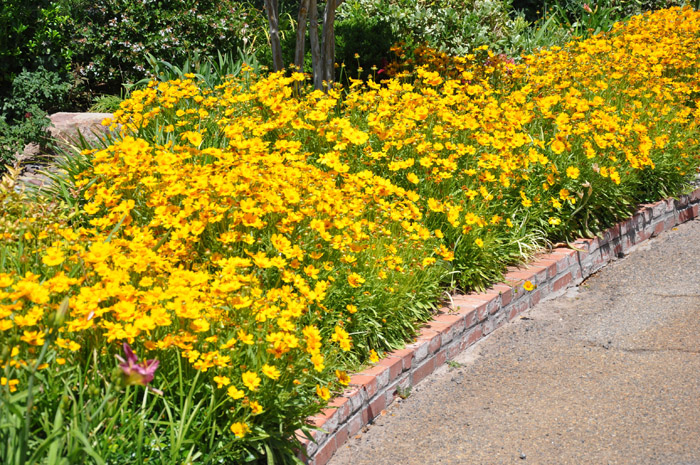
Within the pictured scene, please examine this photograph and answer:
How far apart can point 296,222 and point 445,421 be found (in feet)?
3.91

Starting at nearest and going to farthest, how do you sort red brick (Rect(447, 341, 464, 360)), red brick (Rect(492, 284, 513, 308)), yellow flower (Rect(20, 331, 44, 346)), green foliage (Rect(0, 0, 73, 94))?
yellow flower (Rect(20, 331, 44, 346)) < red brick (Rect(447, 341, 464, 360)) < red brick (Rect(492, 284, 513, 308)) < green foliage (Rect(0, 0, 73, 94))

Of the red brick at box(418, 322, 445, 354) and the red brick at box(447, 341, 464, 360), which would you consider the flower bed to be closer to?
the red brick at box(418, 322, 445, 354)

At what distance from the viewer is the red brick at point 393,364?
11.8ft

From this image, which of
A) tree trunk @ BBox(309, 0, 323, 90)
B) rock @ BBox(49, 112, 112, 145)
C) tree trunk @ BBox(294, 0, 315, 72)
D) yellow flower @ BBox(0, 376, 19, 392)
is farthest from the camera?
rock @ BBox(49, 112, 112, 145)

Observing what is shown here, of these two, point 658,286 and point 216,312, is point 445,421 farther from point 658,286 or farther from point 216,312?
point 658,286

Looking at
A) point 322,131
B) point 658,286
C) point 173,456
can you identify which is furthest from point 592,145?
point 173,456

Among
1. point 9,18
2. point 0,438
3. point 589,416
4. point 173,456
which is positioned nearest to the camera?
point 0,438

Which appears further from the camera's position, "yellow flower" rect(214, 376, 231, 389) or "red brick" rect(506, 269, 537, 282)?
"red brick" rect(506, 269, 537, 282)

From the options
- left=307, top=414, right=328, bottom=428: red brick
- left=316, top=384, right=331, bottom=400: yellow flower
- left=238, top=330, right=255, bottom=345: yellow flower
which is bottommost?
left=307, top=414, right=328, bottom=428: red brick

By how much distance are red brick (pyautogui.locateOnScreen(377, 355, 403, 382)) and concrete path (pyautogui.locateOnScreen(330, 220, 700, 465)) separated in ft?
0.48

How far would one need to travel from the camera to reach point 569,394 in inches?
143

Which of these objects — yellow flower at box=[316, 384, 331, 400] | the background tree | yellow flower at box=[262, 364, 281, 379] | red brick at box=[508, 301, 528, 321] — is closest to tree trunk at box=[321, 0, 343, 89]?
the background tree

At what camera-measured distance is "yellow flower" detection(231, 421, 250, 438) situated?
2.53 m

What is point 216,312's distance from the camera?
9.12ft
